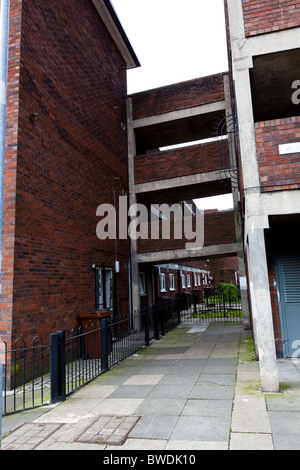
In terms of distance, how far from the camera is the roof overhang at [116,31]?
1210 centimetres

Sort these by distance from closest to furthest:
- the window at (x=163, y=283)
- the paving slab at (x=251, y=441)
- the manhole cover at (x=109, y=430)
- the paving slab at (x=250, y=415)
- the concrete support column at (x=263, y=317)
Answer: the paving slab at (x=251, y=441), the manhole cover at (x=109, y=430), the paving slab at (x=250, y=415), the concrete support column at (x=263, y=317), the window at (x=163, y=283)

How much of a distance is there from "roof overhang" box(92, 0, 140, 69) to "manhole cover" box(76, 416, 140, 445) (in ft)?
43.2

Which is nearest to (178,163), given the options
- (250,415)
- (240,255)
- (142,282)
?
(240,255)

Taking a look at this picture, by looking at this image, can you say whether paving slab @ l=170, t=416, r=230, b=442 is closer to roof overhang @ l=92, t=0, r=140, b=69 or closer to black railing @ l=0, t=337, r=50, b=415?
black railing @ l=0, t=337, r=50, b=415

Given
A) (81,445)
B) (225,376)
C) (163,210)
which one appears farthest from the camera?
(163,210)

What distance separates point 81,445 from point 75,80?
9607 mm

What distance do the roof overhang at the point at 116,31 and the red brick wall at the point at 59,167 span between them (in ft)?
1.28

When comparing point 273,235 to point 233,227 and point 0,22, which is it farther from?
point 0,22

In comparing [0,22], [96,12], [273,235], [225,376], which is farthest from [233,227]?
[0,22]

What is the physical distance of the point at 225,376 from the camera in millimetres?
6258

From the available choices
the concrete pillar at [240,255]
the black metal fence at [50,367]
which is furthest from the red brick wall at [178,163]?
the black metal fence at [50,367]

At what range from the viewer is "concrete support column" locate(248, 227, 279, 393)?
521cm

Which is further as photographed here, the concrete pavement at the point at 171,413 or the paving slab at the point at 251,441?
the concrete pavement at the point at 171,413

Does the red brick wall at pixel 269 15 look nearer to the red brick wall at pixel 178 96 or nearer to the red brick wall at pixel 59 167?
the red brick wall at pixel 59 167
